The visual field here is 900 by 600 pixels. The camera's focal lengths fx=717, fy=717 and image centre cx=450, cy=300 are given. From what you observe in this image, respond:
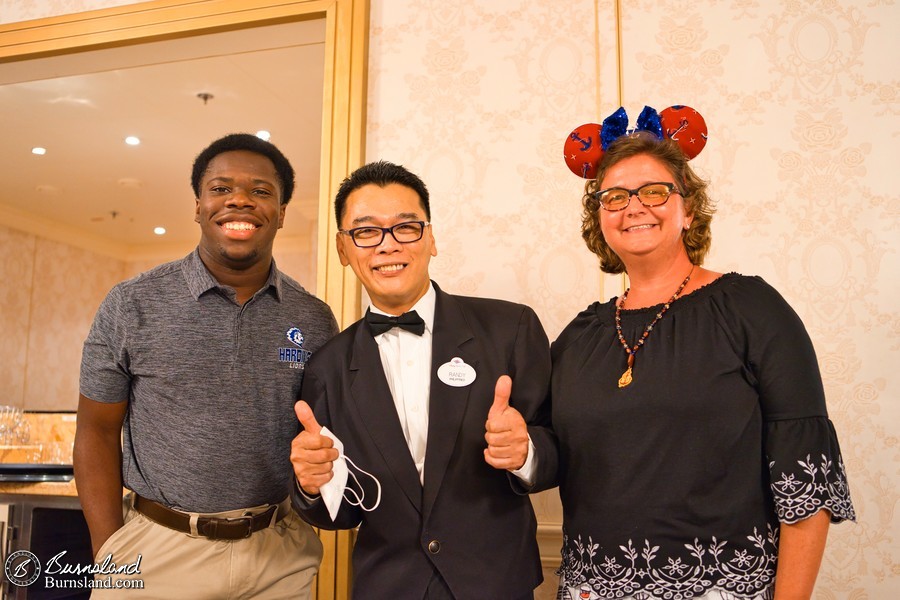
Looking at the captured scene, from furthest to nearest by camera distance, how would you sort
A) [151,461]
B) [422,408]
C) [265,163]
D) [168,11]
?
1. [168,11]
2. [265,163]
3. [151,461]
4. [422,408]

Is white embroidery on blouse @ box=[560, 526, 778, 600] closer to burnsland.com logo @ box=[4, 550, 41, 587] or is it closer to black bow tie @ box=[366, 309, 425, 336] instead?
black bow tie @ box=[366, 309, 425, 336]

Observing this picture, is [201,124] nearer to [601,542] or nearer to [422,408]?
[422,408]

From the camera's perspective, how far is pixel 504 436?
4.95 ft

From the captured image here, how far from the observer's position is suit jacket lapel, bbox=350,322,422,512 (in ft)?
5.37

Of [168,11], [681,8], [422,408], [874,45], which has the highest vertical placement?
[168,11]

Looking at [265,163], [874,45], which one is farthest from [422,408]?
[874,45]

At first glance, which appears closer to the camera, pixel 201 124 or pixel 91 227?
pixel 201 124

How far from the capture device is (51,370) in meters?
6.32

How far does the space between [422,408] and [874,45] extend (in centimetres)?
200

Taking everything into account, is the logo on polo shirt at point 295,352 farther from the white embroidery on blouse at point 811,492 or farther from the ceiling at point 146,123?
the white embroidery on blouse at point 811,492

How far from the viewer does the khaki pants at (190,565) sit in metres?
1.81

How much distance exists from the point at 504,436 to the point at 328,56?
6.17 ft

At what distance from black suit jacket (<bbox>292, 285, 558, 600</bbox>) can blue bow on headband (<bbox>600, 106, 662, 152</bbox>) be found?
0.53 m

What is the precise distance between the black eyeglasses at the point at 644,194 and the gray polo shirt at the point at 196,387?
3.16 ft
